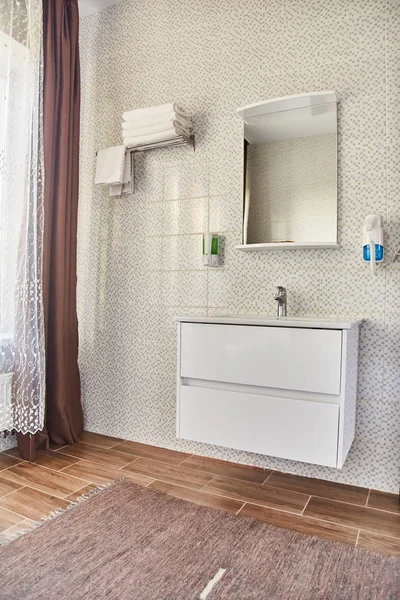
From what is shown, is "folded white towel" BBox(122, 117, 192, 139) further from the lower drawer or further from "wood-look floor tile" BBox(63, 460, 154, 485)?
"wood-look floor tile" BBox(63, 460, 154, 485)

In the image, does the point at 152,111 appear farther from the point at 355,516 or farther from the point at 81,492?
the point at 355,516

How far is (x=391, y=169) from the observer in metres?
2.07

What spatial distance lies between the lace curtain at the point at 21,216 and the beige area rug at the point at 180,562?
0.71m

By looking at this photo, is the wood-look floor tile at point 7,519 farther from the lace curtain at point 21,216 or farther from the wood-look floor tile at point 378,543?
the wood-look floor tile at point 378,543

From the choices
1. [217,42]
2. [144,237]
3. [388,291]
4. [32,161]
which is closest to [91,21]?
[217,42]

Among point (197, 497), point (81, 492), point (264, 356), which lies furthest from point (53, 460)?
point (264, 356)

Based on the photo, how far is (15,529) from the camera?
1665 millimetres

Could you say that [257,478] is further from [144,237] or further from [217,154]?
[217,154]

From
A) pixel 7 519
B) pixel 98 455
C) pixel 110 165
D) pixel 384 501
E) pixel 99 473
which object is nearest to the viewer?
pixel 7 519

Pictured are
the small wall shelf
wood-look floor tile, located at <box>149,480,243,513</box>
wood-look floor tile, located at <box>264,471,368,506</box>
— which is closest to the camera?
wood-look floor tile, located at <box>149,480,243,513</box>

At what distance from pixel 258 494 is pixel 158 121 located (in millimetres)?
1951

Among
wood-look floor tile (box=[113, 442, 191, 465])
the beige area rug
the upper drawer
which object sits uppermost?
the upper drawer

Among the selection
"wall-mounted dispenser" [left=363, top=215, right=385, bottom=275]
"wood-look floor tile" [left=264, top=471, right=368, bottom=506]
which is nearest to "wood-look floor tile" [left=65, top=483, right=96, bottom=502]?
"wood-look floor tile" [left=264, top=471, right=368, bottom=506]

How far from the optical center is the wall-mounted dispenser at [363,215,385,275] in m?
1.99
